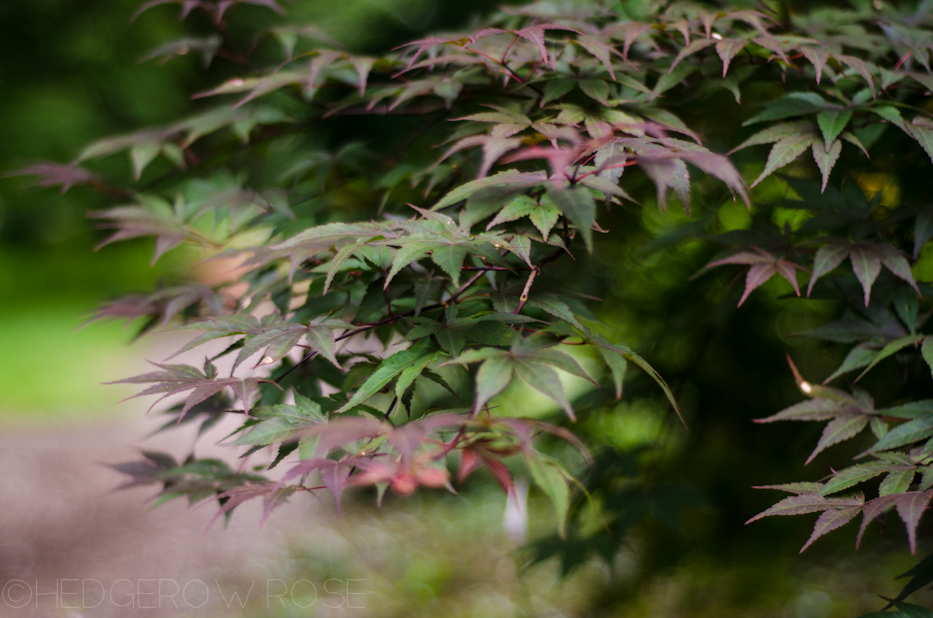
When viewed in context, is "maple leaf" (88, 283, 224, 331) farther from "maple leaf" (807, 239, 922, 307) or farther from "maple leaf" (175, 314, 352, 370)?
"maple leaf" (807, 239, 922, 307)

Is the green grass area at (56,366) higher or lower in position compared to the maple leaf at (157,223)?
lower

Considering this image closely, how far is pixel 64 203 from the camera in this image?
6.77 m

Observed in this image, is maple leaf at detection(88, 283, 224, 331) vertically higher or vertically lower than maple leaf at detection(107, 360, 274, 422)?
lower

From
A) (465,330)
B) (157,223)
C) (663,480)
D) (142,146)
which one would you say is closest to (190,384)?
(465,330)

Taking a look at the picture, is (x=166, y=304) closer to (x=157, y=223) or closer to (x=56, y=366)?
(x=157, y=223)

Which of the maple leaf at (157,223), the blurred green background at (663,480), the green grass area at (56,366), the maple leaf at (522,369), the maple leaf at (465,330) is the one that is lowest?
the green grass area at (56,366)

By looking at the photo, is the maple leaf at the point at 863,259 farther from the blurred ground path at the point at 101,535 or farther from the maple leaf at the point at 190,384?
the blurred ground path at the point at 101,535

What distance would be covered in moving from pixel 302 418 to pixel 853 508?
2.40 ft

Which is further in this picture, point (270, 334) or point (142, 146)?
point (142, 146)

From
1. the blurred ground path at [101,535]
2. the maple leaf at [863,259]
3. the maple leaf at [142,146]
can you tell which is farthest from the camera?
the blurred ground path at [101,535]

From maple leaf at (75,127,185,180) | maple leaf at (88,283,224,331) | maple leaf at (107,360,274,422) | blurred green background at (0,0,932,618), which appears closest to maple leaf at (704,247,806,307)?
blurred green background at (0,0,932,618)

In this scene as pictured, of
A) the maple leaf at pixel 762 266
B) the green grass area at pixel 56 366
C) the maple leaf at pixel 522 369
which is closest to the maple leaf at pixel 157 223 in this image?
the maple leaf at pixel 522 369

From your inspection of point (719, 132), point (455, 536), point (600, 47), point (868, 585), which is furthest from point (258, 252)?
point (868, 585)

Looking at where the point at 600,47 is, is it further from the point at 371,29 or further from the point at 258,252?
the point at 371,29
